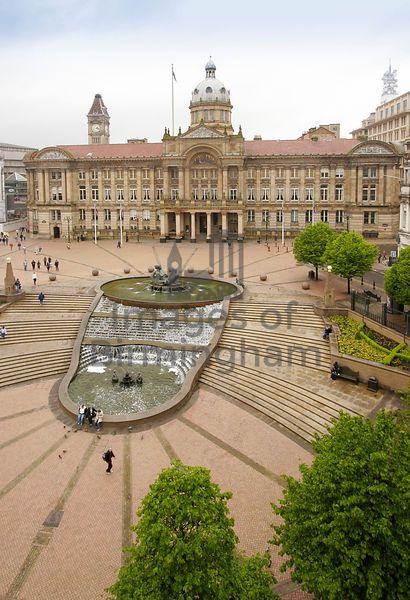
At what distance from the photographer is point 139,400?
29500 millimetres

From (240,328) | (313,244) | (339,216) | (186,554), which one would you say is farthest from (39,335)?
(339,216)

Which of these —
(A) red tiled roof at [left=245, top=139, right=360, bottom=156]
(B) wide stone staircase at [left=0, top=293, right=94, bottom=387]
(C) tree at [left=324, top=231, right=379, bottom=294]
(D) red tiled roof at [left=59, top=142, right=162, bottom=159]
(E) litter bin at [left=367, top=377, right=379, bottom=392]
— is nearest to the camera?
(E) litter bin at [left=367, top=377, right=379, bottom=392]

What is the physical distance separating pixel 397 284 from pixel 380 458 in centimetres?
2239

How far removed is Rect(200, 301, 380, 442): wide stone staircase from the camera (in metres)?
27.3

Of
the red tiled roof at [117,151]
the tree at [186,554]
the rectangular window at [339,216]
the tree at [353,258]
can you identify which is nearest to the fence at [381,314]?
the tree at [353,258]

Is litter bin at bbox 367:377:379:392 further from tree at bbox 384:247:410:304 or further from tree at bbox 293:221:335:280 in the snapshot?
tree at bbox 293:221:335:280

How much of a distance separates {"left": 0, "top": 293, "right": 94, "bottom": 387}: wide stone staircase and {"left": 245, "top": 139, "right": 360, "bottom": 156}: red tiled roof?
54.1 metres

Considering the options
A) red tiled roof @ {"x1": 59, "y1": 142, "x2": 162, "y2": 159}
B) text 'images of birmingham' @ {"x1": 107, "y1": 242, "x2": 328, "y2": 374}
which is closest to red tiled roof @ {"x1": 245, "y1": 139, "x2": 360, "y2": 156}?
red tiled roof @ {"x1": 59, "y1": 142, "x2": 162, "y2": 159}

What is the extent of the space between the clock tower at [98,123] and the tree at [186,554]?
162 metres

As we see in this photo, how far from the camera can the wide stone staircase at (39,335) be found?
33.4 m

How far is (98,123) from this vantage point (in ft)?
538

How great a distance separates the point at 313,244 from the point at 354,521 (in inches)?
1562

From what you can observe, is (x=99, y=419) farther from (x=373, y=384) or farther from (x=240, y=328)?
(x=373, y=384)

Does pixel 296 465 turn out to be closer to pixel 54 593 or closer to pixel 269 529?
pixel 269 529
